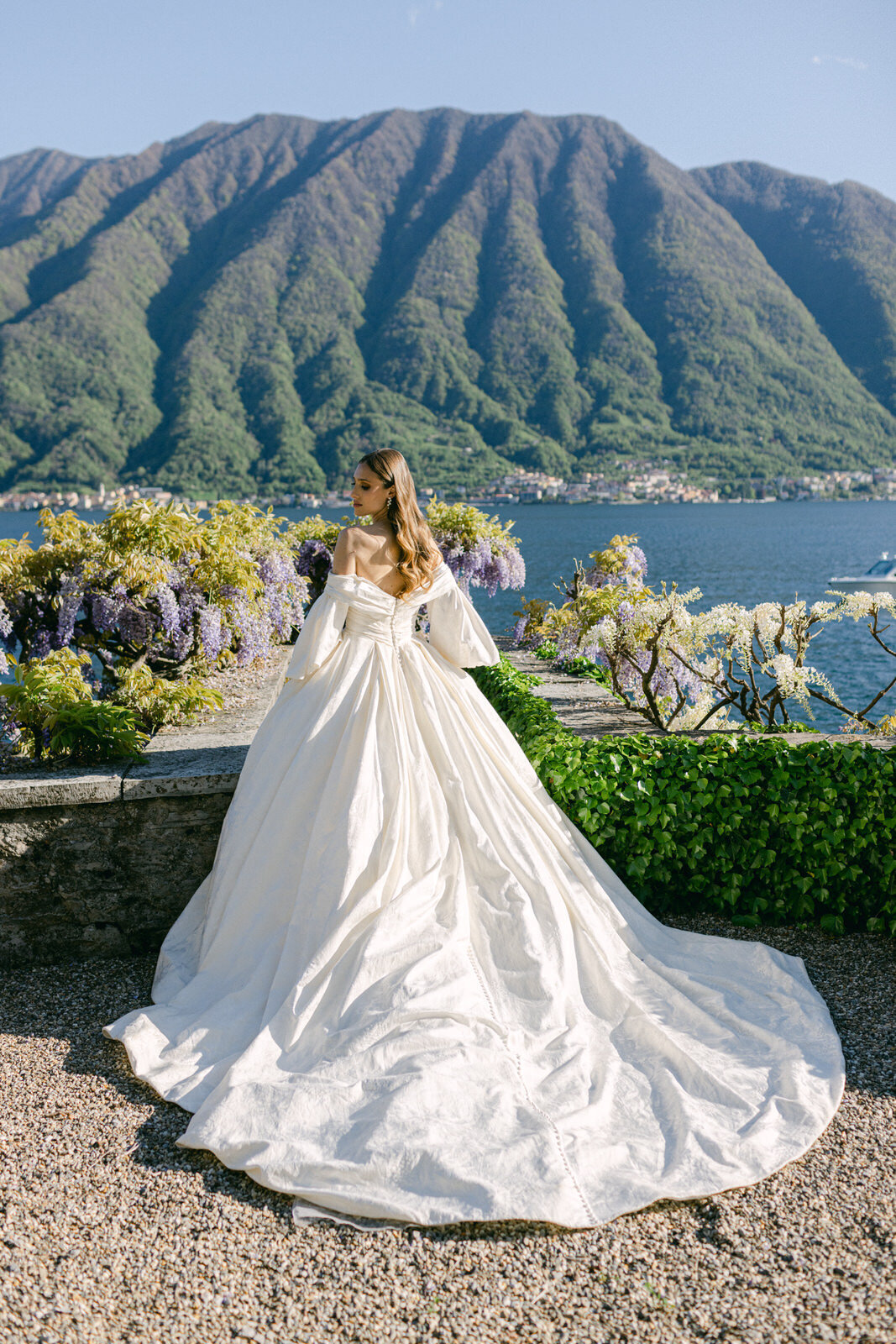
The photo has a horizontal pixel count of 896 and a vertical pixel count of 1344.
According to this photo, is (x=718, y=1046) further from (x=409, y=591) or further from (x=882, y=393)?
(x=882, y=393)

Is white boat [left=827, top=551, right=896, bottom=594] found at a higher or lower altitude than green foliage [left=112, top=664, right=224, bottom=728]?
lower

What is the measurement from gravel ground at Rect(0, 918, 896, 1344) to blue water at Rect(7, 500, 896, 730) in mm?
7509

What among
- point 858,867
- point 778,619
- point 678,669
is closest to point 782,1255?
point 858,867

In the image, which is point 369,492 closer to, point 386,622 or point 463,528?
point 386,622

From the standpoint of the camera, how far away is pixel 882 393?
116m

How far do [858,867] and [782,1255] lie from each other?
2.03 metres

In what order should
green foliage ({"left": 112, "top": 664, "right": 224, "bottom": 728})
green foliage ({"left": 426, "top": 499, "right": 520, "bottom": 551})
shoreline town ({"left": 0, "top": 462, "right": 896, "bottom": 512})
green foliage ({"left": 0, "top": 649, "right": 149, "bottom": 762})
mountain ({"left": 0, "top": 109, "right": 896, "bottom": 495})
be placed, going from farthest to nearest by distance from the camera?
shoreline town ({"left": 0, "top": 462, "right": 896, "bottom": 512}), mountain ({"left": 0, "top": 109, "right": 896, "bottom": 495}), green foliage ({"left": 426, "top": 499, "right": 520, "bottom": 551}), green foliage ({"left": 112, "top": 664, "right": 224, "bottom": 728}), green foliage ({"left": 0, "top": 649, "right": 149, "bottom": 762})

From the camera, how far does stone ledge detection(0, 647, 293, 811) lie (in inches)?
136

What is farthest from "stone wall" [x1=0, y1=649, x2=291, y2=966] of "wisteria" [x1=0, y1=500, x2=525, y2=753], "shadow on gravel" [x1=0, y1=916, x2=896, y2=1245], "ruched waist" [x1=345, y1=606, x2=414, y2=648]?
"wisteria" [x1=0, y1=500, x2=525, y2=753]

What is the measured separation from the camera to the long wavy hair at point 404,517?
3.54 metres

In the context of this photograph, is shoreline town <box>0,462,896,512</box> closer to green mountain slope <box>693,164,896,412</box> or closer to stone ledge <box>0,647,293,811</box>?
green mountain slope <box>693,164,896,412</box>

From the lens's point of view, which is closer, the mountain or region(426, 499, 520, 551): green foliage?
region(426, 499, 520, 551): green foliage

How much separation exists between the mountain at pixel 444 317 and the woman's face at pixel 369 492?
7939 centimetres

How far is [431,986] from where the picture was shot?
110 inches
